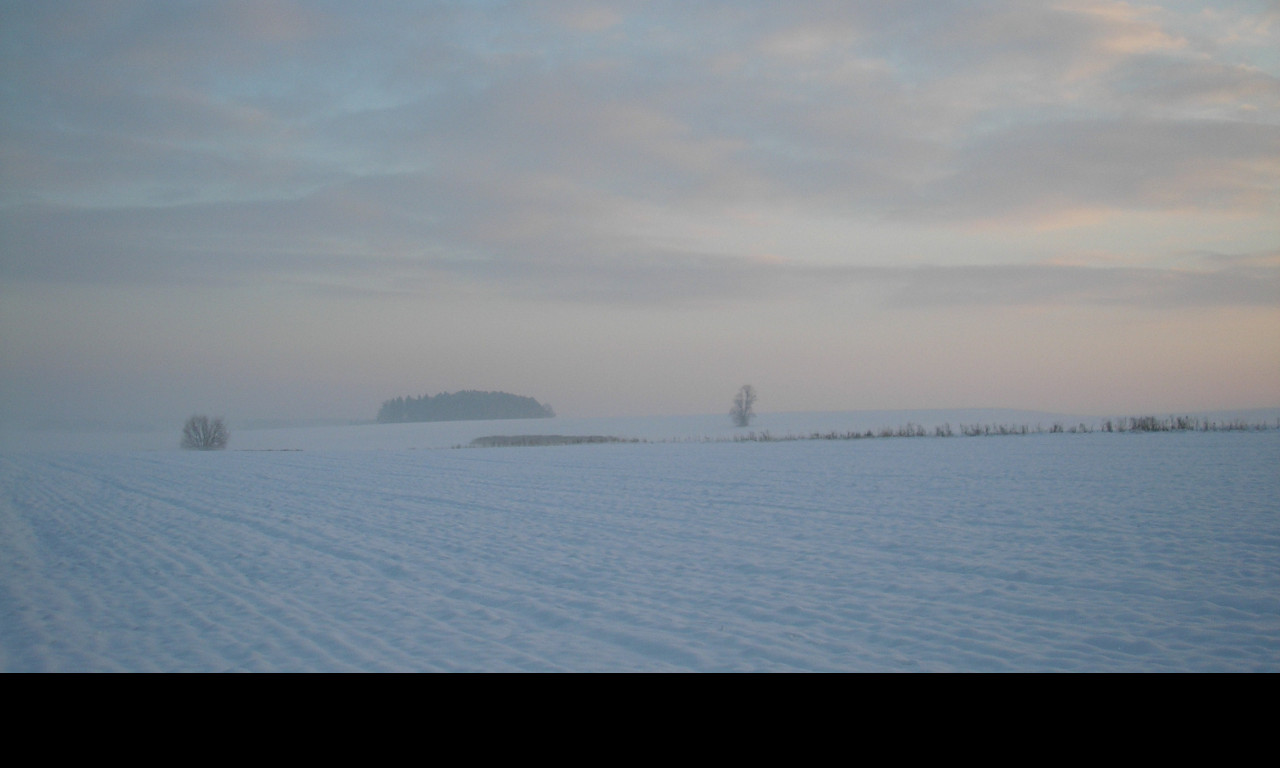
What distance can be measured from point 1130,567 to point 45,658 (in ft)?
31.1

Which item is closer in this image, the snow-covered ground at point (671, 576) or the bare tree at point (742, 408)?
the snow-covered ground at point (671, 576)

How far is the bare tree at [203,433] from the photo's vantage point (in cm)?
5719

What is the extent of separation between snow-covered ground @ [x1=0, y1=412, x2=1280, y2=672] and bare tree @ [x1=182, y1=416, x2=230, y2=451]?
45696 millimetres

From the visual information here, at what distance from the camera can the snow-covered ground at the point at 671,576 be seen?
4938 millimetres

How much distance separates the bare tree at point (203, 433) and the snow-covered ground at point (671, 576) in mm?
45696

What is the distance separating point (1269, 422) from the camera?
88.8ft

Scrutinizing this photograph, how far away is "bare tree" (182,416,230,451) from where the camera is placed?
57.2 metres

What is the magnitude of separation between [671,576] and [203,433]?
62158 millimetres

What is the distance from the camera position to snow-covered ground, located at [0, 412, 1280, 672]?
4938 mm

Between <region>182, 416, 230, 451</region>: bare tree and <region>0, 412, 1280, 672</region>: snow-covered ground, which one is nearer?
<region>0, 412, 1280, 672</region>: snow-covered ground

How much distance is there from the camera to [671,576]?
7.41 meters

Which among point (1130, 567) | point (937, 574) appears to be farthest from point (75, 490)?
point (1130, 567)
